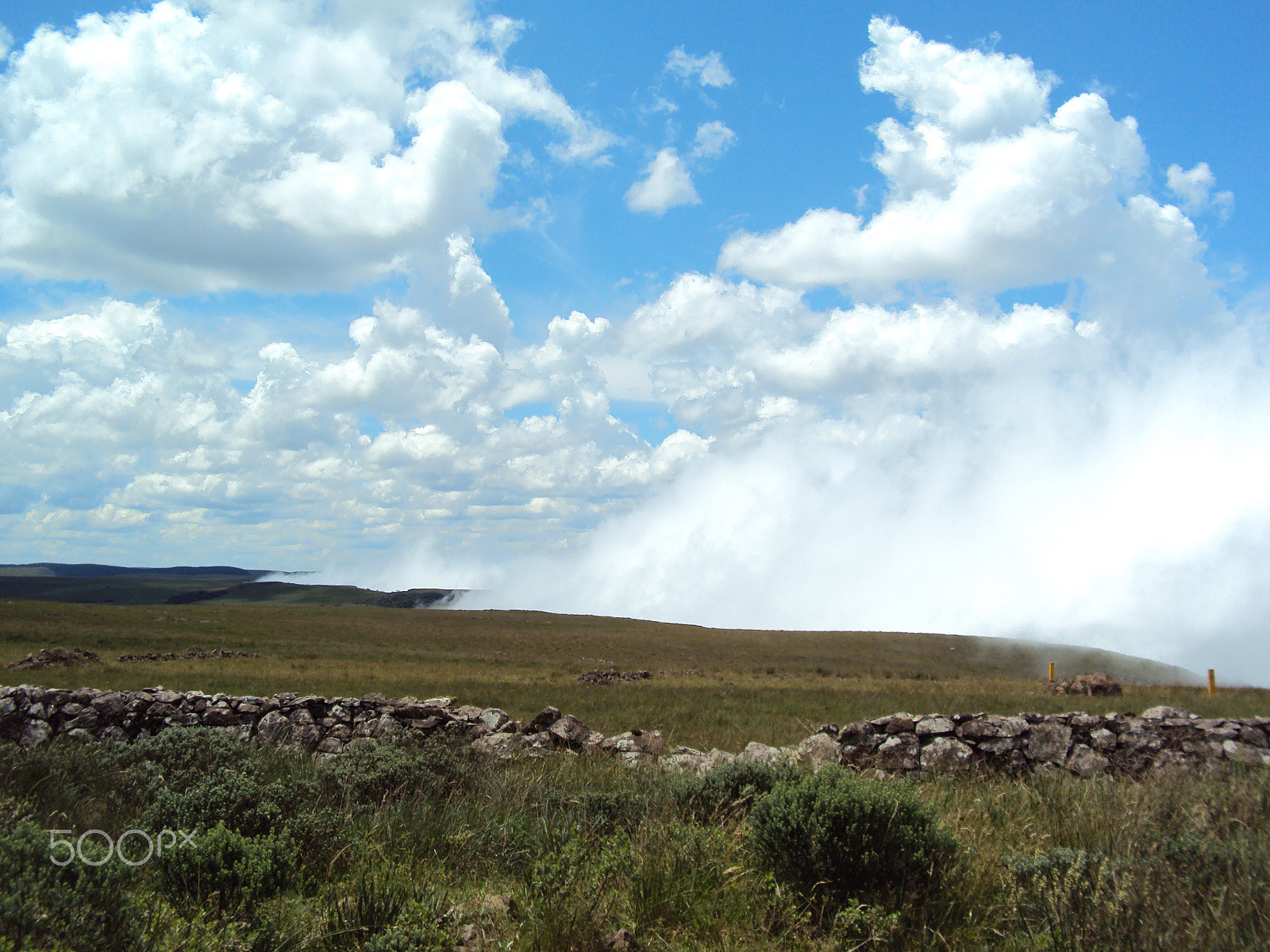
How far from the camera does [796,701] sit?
27.0 metres

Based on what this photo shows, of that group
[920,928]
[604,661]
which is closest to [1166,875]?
[920,928]

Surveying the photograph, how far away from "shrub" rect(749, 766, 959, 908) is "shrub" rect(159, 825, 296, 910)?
130 inches

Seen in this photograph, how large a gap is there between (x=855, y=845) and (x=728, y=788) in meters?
2.26

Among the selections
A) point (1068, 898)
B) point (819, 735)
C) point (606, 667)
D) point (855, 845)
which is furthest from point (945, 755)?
point (606, 667)

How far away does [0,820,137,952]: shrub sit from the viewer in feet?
9.95

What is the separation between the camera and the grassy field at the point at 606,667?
24.5 m

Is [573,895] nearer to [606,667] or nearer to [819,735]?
[819,735]

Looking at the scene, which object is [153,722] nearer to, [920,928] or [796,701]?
[920,928]

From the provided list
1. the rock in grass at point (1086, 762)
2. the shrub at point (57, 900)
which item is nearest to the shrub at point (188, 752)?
the shrub at point (57, 900)

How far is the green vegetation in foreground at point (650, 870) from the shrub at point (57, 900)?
1cm

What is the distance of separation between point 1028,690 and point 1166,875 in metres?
32.0

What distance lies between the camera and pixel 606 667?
147 feet

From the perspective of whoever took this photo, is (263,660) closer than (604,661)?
Yes

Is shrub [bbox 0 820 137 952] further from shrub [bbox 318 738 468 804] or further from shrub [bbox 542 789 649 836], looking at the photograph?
shrub [bbox 542 789 649 836]
